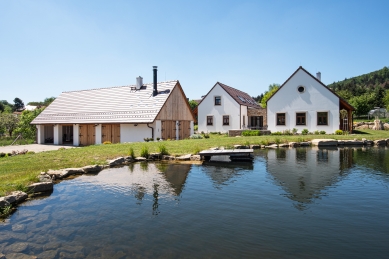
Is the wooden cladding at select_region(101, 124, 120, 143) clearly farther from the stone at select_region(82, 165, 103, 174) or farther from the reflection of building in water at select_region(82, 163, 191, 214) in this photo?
the stone at select_region(82, 165, 103, 174)

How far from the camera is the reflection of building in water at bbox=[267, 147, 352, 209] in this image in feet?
27.3

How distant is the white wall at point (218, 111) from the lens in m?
35.9

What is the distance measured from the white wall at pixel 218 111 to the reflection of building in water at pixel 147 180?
2356 centimetres

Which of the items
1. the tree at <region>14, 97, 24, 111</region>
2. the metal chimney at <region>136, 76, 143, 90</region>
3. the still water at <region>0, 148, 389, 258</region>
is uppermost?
the tree at <region>14, 97, 24, 111</region>

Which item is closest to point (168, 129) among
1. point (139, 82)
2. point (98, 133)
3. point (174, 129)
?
point (174, 129)

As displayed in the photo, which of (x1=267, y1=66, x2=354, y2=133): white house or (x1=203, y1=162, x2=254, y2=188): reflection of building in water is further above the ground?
(x1=267, y1=66, x2=354, y2=133): white house

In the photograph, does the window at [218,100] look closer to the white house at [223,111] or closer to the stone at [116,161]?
the white house at [223,111]

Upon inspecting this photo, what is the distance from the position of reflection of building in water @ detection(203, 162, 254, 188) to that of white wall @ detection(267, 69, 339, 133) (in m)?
20.5

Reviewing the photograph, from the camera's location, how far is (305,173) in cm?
1096

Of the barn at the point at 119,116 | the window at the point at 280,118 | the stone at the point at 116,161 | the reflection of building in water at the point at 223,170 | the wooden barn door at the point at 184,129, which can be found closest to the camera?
the reflection of building in water at the point at 223,170

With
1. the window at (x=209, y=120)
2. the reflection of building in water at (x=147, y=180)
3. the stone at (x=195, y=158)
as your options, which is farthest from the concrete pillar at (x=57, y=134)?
the stone at (x=195, y=158)

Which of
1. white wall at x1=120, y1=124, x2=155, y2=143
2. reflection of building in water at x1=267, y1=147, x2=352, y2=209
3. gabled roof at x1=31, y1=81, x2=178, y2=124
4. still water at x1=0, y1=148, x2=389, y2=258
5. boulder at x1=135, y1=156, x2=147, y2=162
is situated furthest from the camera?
gabled roof at x1=31, y1=81, x2=178, y2=124

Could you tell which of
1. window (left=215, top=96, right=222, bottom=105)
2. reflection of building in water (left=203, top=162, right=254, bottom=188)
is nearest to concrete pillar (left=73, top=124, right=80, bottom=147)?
window (left=215, top=96, right=222, bottom=105)

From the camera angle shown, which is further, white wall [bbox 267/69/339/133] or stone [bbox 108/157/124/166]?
white wall [bbox 267/69/339/133]
